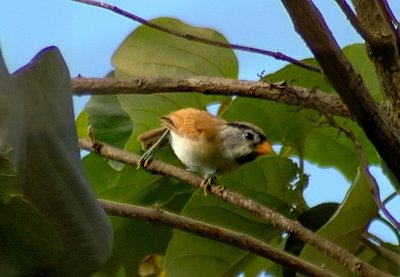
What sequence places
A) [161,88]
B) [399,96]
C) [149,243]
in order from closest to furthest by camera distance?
[399,96]
[161,88]
[149,243]

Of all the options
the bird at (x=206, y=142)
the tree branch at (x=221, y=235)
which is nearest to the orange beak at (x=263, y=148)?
the bird at (x=206, y=142)

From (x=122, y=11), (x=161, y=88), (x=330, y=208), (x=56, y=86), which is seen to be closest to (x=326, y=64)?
(x=56, y=86)

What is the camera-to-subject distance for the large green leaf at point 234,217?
1.17 m

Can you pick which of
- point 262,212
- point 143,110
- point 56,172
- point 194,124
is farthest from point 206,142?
point 56,172

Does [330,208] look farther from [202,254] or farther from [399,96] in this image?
[399,96]

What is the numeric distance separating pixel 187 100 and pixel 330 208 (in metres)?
0.35

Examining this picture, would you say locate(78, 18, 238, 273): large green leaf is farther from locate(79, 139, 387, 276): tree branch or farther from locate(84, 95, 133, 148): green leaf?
locate(79, 139, 387, 276): tree branch

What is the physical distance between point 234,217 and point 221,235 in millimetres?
413

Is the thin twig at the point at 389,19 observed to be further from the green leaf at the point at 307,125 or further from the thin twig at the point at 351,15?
the green leaf at the point at 307,125

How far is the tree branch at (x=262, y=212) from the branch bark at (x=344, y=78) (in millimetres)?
169

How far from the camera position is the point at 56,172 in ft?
1.87

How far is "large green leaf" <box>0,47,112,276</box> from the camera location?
55 cm

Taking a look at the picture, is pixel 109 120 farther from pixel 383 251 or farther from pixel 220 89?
pixel 383 251

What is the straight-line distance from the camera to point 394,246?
117cm
